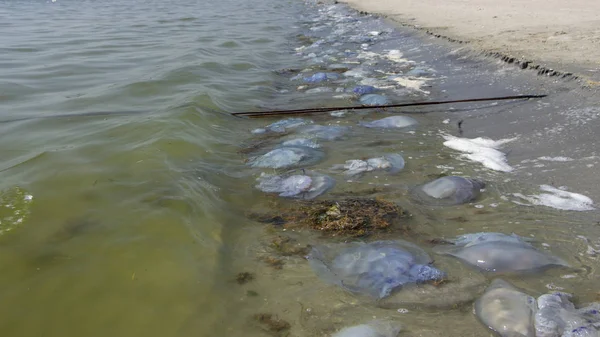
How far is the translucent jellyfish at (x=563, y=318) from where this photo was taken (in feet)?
5.22

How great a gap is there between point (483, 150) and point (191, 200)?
2.09 meters

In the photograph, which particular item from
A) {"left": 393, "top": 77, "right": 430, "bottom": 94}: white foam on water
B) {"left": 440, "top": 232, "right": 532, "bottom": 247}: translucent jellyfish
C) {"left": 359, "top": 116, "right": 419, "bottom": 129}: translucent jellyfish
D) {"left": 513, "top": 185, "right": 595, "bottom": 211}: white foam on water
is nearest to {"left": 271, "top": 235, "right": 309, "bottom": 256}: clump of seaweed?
{"left": 440, "top": 232, "right": 532, "bottom": 247}: translucent jellyfish

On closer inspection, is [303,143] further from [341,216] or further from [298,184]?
[341,216]

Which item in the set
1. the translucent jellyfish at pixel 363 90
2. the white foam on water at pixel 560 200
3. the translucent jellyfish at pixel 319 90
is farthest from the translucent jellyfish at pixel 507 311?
the translucent jellyfish at pixel 319 90

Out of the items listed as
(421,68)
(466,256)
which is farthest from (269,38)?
(466,256)

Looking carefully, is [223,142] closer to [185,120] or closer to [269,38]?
[185,120]

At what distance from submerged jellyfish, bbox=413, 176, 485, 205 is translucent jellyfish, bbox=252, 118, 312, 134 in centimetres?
153

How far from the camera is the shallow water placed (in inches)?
72.4

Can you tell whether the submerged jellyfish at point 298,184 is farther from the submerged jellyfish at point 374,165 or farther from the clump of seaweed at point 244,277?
the clump of seaweed at point 244,277

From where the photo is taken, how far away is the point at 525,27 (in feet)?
21.7

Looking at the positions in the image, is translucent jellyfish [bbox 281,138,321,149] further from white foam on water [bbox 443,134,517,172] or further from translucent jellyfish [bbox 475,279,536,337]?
translucent jellyfish [bbox 475,279,536,337]

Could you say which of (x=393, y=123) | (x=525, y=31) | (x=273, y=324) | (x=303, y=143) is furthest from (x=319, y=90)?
(x=273, y=324)

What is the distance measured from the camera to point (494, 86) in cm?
455

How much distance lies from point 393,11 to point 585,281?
10414 mm
